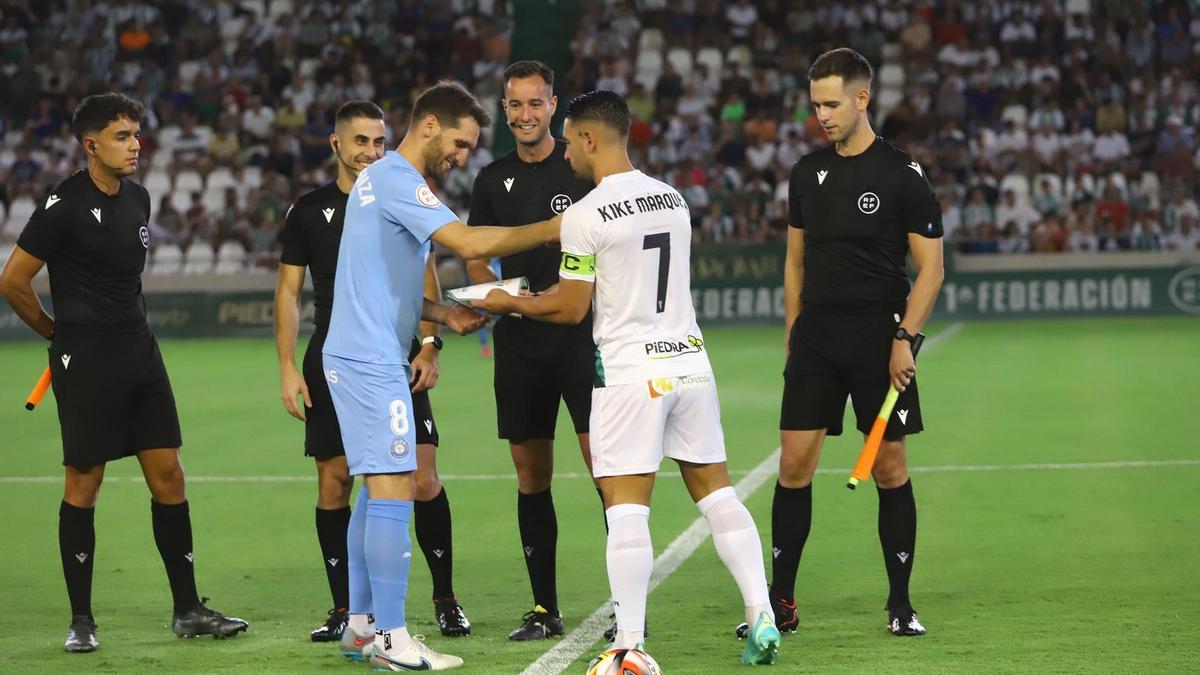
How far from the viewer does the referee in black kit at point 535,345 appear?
690cm

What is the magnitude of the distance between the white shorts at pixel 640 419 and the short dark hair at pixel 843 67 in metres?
1.51

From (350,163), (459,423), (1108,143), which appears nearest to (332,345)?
(350,163)

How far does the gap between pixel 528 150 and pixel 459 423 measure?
24.3 feet

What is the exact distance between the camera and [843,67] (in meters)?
6.60

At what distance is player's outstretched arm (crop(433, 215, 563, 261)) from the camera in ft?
19.8

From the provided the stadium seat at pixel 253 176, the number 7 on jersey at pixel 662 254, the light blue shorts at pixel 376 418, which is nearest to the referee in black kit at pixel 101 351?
the light blue shorts at pixel 376 418

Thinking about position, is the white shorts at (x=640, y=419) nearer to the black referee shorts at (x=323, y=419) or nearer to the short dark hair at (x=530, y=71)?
the black referee shorts at (x=323, y=419)

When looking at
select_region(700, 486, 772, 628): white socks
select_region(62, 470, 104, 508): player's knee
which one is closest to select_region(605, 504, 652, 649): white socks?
select_region(700, 486, 772, 628): white socks

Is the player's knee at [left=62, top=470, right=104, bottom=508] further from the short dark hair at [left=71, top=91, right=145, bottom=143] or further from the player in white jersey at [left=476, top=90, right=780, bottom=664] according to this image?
the player in white jersey at [left=476, top=90, right=780, bottom=664]

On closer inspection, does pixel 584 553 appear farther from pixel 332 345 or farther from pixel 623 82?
pixel 623 82

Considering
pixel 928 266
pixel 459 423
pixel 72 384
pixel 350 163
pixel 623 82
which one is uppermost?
pixel 623 82

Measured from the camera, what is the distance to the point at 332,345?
627 cm

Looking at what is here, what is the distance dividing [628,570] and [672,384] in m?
0.71

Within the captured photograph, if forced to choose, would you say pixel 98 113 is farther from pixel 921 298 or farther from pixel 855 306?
pixel 921 298
